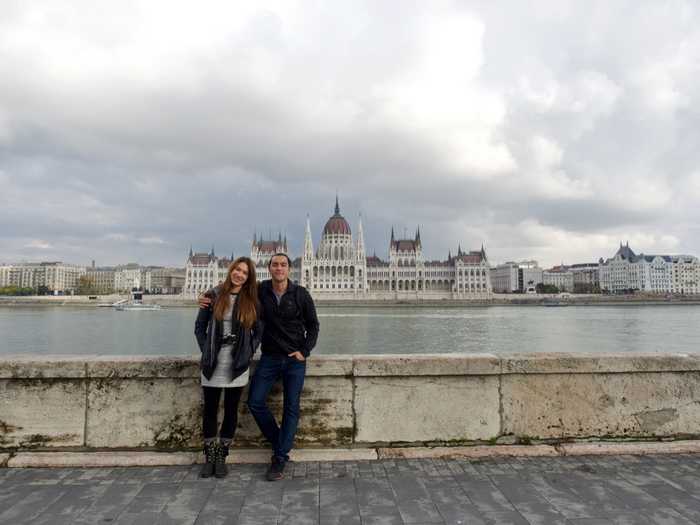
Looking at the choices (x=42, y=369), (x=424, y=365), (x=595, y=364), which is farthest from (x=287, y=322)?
(x=595, y=364)

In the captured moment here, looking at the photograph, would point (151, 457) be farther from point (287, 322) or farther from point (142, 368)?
point (287, 322)

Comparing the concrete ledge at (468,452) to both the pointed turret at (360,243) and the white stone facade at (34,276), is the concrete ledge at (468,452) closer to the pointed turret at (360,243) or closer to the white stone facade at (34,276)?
the pointed turret at (360,243)

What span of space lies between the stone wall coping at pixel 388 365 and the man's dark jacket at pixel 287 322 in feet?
1.46

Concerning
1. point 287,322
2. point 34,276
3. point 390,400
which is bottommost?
point 390,400

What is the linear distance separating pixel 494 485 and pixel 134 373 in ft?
10.7

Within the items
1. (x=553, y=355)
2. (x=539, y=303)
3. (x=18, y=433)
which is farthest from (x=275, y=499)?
(x=539, y=303)

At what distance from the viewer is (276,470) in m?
3.78

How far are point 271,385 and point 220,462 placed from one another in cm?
73

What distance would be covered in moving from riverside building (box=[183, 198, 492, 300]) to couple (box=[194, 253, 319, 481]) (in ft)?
350

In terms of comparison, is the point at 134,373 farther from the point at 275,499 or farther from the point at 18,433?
the point at 275,499

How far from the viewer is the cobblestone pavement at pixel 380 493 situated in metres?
3.08

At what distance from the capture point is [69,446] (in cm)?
431

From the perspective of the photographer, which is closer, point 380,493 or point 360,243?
point 380,493

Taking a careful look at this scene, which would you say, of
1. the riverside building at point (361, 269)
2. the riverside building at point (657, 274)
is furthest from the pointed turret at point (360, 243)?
the riverside building at point (657, 274)
